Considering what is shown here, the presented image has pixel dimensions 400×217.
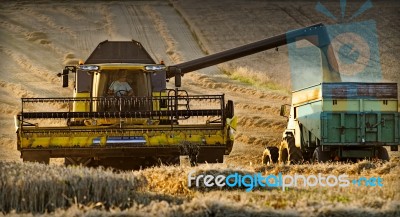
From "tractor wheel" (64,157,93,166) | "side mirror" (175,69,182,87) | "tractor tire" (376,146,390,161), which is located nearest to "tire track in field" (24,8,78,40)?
"side mirror" (175,69,182,87)

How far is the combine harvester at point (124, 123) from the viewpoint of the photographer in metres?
18.4

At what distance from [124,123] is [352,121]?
182 inches

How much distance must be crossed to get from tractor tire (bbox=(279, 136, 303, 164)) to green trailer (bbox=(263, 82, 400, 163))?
134 millimetres

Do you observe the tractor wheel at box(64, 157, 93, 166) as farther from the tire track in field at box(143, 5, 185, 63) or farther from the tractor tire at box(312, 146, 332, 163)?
the tire track in field at box(143, 5, 185, 63)

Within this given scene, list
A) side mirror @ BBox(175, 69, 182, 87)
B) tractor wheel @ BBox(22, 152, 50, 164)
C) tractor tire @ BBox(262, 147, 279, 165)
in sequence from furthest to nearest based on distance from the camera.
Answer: tractor tire @ BBox(262, 147, 279, 165), side mirror @ BBox(175, 69, 182, 87), tractor wheel @ BBox(22, 152, 50, 164)

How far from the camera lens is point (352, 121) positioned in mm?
20375

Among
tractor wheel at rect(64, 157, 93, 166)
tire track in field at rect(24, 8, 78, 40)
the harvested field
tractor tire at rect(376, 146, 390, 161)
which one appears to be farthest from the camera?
tire track in field at rect(24, 8, 78, 40)

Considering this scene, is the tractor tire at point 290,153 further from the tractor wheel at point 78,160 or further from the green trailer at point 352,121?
the tractor wheel at point 78,160

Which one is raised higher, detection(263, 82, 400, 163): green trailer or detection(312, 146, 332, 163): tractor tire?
detection(263, 82, 400, 163): green trailer

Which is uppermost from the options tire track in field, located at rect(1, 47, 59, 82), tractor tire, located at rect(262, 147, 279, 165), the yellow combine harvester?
tire track in field, located at rect(1, 47, 59, 82)

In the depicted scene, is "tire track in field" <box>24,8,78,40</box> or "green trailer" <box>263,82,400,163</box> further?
"tire track in field" <box>24,8,78,40</box>

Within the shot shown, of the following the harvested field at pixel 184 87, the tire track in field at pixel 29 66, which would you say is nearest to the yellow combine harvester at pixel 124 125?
the harvested field at pixel 184 87

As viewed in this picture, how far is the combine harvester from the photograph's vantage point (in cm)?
1839

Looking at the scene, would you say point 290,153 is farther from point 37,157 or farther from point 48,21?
point 48,21
